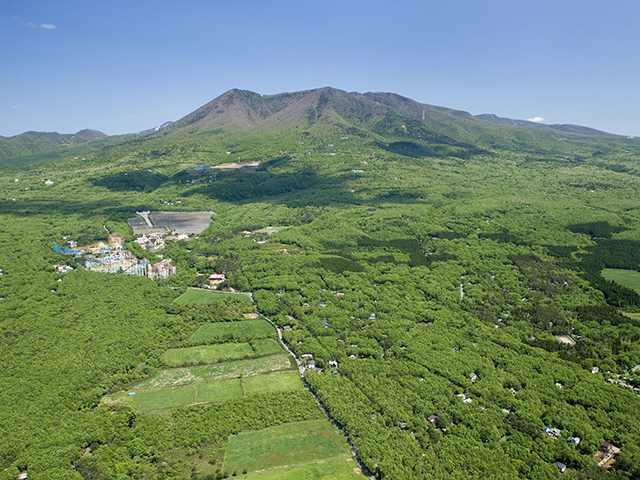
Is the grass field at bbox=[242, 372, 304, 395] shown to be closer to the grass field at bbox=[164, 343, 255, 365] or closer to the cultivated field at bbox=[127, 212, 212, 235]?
the grass field at bbox=[164, 343, 255, 365]

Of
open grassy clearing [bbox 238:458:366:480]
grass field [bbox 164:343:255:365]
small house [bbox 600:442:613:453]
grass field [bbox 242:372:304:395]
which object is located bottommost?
open grassy clearing [bbox 238:458:366:480]

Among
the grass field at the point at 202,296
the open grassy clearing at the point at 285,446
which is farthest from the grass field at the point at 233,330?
the open grassy clearing at the point at 285,446

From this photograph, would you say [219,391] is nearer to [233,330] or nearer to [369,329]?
[233,330]

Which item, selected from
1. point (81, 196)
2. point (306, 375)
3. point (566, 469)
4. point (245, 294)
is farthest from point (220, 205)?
point (566, 469)

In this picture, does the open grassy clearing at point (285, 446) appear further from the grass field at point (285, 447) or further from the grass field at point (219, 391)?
the grass field at point (219, 391)

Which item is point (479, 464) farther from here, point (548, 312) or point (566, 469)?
point (548, 312)

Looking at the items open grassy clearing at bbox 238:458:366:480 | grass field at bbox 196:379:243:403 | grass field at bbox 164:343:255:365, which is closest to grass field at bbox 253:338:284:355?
grass field at bbox 164:343:255:365
